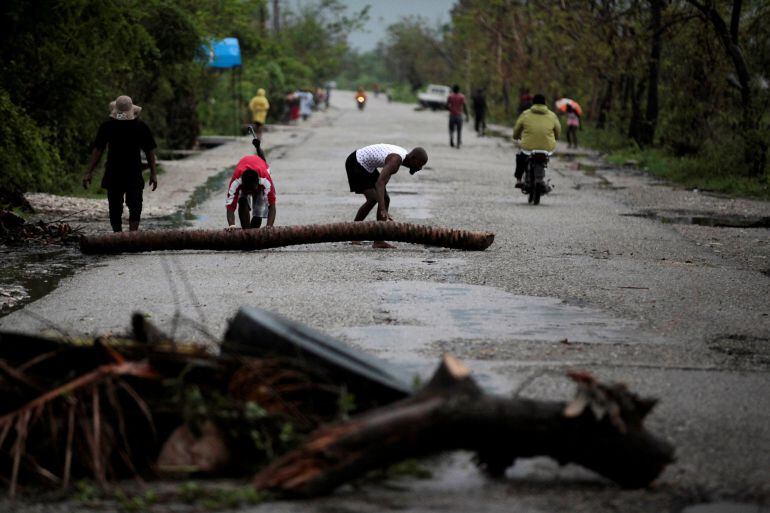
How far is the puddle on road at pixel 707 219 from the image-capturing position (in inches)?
706

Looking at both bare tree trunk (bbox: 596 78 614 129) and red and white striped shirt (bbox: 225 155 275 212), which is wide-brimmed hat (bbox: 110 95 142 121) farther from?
bare tree trunk (bbox: 596 78 614 129)

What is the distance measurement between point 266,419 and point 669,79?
99.3ft

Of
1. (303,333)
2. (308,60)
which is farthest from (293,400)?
(308,60)

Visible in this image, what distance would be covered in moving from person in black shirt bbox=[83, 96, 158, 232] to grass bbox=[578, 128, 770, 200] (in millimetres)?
11576

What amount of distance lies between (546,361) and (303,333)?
2.34 meters

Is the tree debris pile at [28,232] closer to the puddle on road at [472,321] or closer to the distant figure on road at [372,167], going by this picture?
the distant figure on road at [372,167]

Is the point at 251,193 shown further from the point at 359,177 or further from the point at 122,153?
the point at 122,153

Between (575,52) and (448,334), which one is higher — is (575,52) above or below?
above

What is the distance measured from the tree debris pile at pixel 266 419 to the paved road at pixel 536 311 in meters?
0.20

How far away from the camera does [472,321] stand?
31.9 feet

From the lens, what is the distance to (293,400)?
5934 millimetres

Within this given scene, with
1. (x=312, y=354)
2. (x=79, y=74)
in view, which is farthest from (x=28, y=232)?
(x=312, y=354)

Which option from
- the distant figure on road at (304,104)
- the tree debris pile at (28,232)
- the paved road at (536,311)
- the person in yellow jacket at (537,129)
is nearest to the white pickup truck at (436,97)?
the distant figure on road at (304,104)

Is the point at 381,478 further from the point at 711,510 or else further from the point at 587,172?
the point at 587,172
